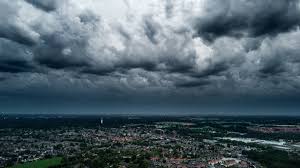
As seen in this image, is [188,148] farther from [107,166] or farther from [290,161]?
[107,166]

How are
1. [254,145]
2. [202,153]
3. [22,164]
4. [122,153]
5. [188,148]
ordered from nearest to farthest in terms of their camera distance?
[22,164]
[122,153]
[202,153]
[188,148]
[254,145]

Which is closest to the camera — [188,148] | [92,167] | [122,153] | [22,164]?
[92,167]

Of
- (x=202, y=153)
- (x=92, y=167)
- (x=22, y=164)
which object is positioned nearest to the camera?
(x=92, y=167)

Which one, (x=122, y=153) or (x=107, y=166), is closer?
(x=107, y=166)

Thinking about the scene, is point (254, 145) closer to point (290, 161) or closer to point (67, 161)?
point (290, 161)

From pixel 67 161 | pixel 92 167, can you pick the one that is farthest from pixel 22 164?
pixel 92 167

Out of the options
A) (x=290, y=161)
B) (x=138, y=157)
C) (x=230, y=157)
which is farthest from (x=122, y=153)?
(x=290, y=161)

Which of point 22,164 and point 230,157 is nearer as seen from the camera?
point 22,164

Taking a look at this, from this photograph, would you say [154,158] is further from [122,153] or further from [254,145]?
[254,145]

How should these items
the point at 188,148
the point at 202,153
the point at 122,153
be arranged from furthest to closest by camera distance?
1. the point at 188,148
2. the point at 202,153
3. the point at 122,153
